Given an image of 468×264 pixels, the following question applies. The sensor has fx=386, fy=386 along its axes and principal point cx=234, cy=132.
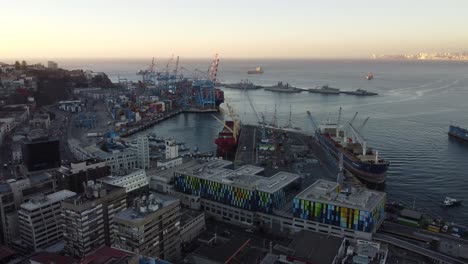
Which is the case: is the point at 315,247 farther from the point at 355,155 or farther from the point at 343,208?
the point at 355,155

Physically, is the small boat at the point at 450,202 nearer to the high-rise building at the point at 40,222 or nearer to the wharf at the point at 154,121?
the high-rise building at the point at 40,222

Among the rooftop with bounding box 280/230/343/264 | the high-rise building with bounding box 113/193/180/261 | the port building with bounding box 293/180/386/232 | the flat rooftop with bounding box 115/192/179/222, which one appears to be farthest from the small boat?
the flat rooftop with bounding box 115/192/179/222

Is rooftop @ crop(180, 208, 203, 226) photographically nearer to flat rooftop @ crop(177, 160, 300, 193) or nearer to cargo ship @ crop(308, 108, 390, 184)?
flat rooftop @ crop(177, 160, 300, 193)

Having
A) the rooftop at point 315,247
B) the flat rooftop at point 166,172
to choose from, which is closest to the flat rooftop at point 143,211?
the rooftop at point 315,247

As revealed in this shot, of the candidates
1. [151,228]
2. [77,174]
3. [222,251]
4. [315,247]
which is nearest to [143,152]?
[77,174]

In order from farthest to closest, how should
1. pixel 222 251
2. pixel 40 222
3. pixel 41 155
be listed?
pixel 41 155, pixel 40 222, pixel 222 251

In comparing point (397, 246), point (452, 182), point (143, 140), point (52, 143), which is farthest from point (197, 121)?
point (397, 246)
